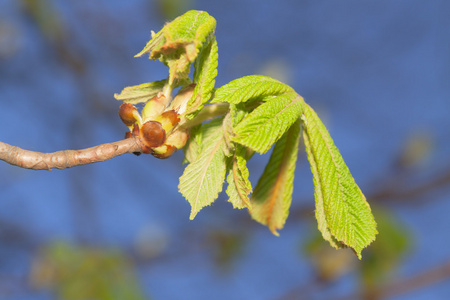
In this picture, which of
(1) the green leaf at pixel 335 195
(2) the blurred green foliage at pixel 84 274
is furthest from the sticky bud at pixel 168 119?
(2) the blurred green foliage at pixel 84 274

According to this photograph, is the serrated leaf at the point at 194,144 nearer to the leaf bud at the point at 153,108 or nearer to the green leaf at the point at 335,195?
the leaf bud at the point at 153,108

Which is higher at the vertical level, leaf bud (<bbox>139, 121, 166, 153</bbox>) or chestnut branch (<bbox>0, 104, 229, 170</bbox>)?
leaf bud (<bbox>139, 121, 166, 153</bbox>)

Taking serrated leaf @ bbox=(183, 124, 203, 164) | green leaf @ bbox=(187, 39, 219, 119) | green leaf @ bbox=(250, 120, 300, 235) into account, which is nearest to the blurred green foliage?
green leaf @ bbox=(250, 120, 300, 235)

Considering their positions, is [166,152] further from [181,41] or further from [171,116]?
[181,41]

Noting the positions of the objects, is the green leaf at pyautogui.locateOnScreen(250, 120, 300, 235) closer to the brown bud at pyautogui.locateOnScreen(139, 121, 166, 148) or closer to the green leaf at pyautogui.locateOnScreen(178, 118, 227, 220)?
the green leaf at pyautogui.locateOnScreen(178, 118, 227, 220)

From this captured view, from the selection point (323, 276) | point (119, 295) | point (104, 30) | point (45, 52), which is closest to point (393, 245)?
point (323, 276)

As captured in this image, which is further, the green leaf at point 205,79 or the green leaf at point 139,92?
the green leaf at point 139,92

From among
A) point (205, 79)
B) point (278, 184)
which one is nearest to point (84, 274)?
point (278, 184)
